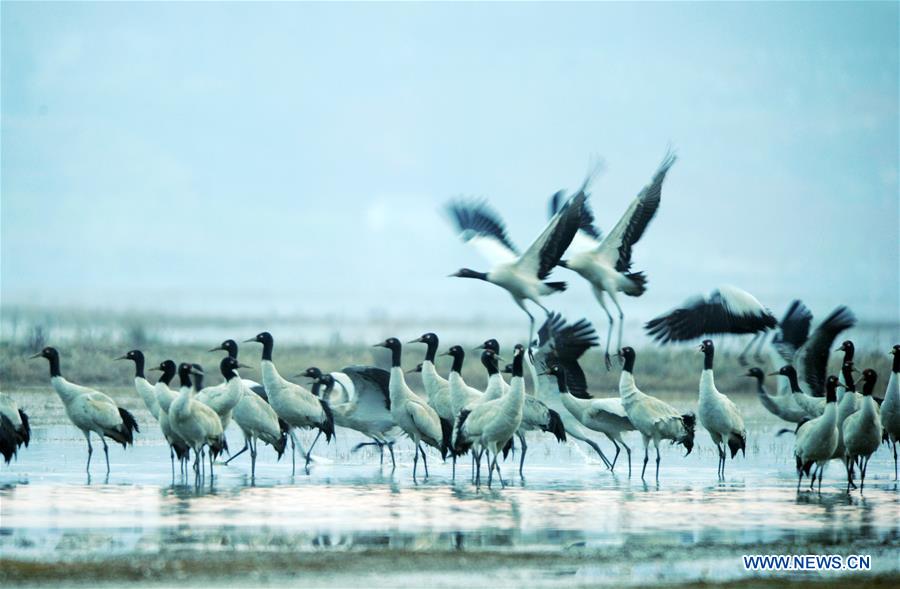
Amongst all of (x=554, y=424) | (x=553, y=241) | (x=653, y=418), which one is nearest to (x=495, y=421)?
(x=653, y=418)

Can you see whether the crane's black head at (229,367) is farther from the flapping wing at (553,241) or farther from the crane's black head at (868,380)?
the crane's black head at (868,380)

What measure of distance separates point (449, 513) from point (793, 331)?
8.73 meters

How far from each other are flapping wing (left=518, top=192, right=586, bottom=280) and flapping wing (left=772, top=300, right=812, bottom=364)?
11.8 feet

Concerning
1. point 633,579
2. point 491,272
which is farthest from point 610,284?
point 633,579

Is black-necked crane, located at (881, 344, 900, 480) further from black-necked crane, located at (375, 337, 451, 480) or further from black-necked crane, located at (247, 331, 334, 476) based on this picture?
black-necked crane, located at (247, 331, 334, 476)

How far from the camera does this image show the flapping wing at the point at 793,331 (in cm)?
2003

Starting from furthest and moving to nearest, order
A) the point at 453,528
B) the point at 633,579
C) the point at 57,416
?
the point at 57,416 → the point at 453,528 → the point at 633,579

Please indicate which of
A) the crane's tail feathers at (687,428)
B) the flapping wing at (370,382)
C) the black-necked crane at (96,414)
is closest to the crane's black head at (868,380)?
the crane's tail feathers at (687,428)

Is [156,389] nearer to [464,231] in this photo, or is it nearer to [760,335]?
[464,231]

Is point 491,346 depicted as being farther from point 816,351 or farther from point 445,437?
point 816,351

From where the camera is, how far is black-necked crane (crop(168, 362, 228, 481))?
14789 mm

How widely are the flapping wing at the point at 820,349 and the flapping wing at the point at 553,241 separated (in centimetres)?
373

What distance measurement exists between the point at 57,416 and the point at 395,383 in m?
8.38

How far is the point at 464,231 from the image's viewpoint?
1970 centimetres
